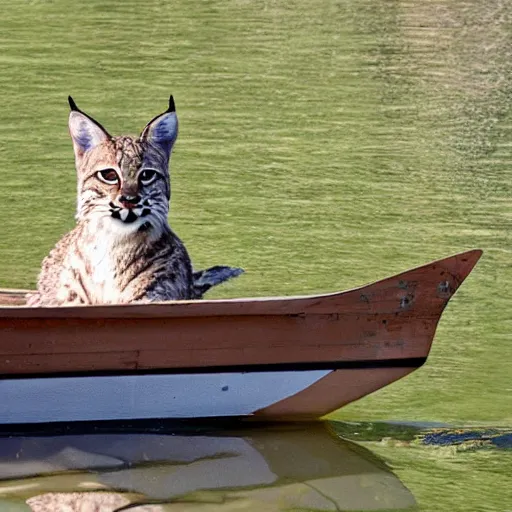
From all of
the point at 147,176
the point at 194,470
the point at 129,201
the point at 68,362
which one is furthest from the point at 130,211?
the point at 194,470

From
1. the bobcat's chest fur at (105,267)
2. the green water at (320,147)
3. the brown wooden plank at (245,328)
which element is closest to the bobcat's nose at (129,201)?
the bobcat's chest fur at (105,267)

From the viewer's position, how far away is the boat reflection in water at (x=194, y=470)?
7.45 metres

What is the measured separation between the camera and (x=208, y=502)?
745 cm

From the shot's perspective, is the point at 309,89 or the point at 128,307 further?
the point at 309,89

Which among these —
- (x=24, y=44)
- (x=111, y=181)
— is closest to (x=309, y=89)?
(x=24, y=44)

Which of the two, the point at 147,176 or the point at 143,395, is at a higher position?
the point at 147,176

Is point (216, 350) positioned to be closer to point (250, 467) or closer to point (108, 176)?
point (250, 467)

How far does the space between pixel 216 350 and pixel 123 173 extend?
999mm

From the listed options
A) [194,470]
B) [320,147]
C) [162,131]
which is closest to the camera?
[194,470]

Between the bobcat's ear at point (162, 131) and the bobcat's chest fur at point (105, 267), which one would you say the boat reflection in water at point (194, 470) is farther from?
the bobcat's ear at point (162, 131)

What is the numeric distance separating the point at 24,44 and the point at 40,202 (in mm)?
7238

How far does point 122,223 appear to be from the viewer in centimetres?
796

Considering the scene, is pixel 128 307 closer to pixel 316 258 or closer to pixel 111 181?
pixel 111 181

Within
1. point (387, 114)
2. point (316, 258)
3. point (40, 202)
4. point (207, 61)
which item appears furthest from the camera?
point (207, 61)
